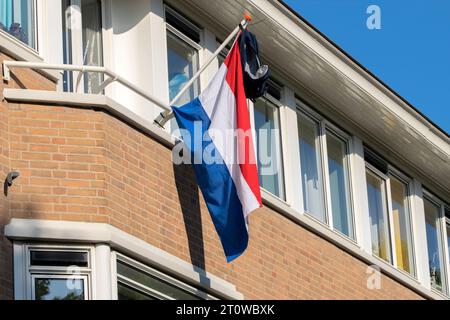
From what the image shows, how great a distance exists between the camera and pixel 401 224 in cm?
2389

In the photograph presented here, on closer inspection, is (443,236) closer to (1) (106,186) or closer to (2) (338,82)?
(2) (338,82)

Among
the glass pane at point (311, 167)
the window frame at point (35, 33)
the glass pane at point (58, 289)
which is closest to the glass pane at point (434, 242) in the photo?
the glass pane at point (311, 167)

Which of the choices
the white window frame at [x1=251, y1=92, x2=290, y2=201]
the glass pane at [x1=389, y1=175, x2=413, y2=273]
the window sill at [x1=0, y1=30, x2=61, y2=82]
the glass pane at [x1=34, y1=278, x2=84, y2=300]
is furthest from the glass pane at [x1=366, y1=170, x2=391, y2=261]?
the glass pane at [x1=34, y1=278, x2=84, y2=300]

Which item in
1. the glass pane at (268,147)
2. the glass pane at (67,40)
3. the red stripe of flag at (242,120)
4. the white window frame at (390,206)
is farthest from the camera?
the white window frame at (390,206)

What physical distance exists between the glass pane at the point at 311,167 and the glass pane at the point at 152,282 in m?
4.82

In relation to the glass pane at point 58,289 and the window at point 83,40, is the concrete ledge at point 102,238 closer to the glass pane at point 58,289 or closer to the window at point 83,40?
the glass pane at point 58,289

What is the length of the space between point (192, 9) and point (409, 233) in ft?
20.2

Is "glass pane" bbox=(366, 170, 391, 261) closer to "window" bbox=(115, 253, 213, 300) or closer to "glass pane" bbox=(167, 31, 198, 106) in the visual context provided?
"glass pane" bbox=(167, 31, 198, 106)

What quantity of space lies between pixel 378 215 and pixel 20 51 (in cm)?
815

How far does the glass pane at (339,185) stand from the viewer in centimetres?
2195

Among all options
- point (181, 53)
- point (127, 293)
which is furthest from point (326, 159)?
point (127, 293)

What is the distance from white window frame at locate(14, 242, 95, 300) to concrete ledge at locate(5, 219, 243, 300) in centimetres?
7
